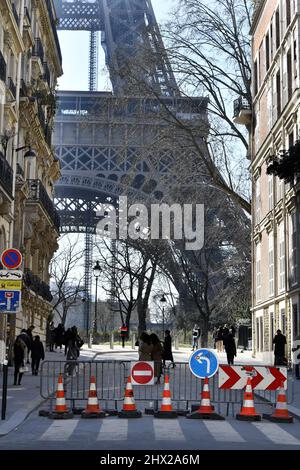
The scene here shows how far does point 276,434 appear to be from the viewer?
12758 mm

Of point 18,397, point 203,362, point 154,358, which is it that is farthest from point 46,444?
point 154,358

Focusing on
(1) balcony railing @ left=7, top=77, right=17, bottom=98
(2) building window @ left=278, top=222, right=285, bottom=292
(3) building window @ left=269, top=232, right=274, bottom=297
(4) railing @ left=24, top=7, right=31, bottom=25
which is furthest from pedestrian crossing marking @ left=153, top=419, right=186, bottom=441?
(4) railing @ left=24, top=7, right=31, bottom=25

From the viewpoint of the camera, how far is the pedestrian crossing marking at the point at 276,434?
11.9 meters

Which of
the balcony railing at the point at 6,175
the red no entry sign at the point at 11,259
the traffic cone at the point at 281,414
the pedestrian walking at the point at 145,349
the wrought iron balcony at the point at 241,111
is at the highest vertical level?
the wrought iron balcony at the point at 241,111

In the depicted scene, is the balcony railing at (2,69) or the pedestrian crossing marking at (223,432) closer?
the pedestrian crossing marking at (223,432)

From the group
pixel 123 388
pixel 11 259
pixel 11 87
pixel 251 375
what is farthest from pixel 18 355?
pixel 11 87

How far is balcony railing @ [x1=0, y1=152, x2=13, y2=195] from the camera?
2622cm

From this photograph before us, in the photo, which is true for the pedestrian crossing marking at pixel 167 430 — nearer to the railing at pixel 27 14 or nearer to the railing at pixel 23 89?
the railing at pixel 23 89

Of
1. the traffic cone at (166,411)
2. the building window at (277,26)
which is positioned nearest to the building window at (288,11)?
the building window at (277,26)

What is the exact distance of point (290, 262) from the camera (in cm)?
3166

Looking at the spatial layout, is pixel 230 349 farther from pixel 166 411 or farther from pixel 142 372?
pixel 166 411

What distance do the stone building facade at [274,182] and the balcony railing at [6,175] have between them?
883 centimetres

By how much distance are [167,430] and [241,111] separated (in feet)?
95.6

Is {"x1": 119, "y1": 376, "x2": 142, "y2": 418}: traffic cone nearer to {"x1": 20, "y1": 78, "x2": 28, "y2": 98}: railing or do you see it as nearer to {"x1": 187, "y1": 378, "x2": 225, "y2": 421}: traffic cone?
{"x1": 187, "y1": 378, "x2": 225, "y2": 421}: traffic cone
